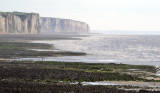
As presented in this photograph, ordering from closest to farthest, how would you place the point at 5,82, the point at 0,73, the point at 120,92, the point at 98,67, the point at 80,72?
the point at 120,92 < the point at 5,82 < the point at 0,73 < the point at 80,72 < the point at 98,67

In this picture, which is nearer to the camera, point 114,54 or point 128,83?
point 128,83

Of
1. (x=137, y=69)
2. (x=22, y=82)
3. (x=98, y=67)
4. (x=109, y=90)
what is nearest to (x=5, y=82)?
(x=22, y=82)

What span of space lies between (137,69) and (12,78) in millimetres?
18713

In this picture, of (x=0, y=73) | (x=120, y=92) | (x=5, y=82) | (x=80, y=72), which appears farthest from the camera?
(x=80, y=72)

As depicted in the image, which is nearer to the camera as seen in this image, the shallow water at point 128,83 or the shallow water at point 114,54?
the shallow water at point 128,83

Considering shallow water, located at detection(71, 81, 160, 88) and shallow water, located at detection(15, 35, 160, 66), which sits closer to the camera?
shallow water, located at detection(71, 81, 160, 88)

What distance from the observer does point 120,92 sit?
29.4 meters

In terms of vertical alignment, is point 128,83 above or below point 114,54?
above

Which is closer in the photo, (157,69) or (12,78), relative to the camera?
(12,78)

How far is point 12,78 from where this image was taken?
3519 cm

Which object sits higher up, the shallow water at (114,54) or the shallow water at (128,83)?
the shallow water at (128,83)

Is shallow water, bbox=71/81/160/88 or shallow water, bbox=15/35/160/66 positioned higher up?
shallow water, bbox=71/81/160/88

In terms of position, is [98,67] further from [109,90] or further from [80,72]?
[109,90]

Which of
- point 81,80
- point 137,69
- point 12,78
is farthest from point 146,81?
point 12,78
